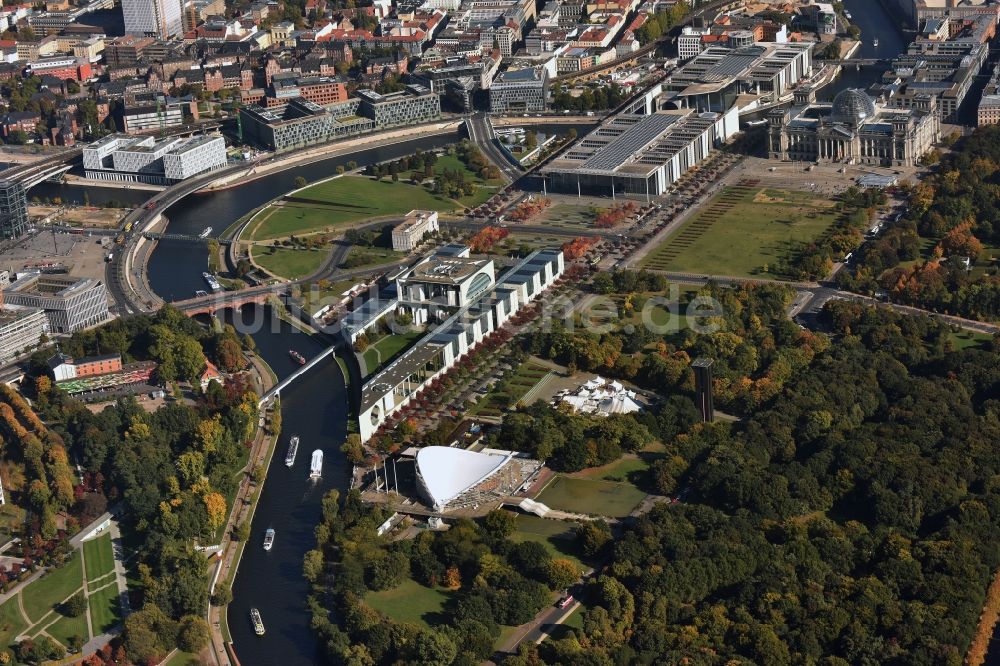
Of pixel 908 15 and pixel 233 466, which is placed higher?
pixel 908 15

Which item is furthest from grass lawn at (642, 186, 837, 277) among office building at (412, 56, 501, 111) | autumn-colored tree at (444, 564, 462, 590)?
autumn-colored tree at (444, 564, 462, 590)

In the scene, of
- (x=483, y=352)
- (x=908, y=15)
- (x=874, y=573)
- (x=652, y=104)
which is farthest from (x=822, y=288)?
(x=908, y=15)

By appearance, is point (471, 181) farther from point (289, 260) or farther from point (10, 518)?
point (10, 518)

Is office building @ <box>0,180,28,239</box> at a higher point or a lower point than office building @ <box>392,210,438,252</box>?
higher

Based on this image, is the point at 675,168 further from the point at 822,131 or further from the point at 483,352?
the point at 483,352

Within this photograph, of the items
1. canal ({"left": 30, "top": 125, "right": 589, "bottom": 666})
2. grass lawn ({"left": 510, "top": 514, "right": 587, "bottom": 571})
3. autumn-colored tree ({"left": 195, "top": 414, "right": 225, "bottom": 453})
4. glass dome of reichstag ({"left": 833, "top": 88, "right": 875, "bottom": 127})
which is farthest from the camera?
glass dome of reichstag ({"left": 833, "top": 88, "right": 875, "bottom": 127})

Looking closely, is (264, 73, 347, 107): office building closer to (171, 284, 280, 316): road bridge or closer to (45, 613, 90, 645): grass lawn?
(171, 284, 280, 316): road bridge

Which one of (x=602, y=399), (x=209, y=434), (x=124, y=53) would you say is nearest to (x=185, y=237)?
(x=209, y=434)
